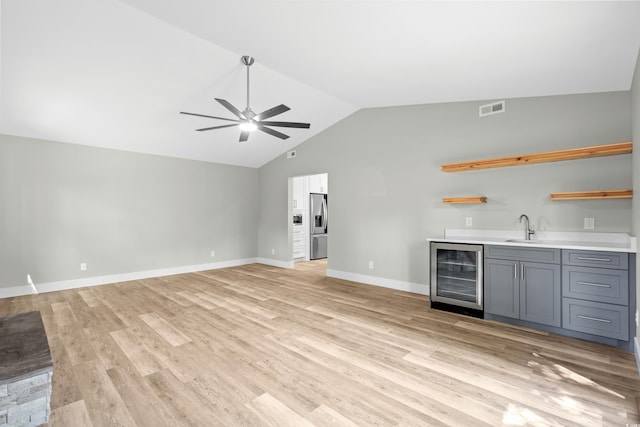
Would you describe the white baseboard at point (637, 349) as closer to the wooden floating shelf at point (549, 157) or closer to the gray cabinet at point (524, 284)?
the gray cabinet at point (524, 284)

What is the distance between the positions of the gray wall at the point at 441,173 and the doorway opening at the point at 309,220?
1034mm

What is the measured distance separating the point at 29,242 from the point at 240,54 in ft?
14.3

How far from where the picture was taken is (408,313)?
143 inches

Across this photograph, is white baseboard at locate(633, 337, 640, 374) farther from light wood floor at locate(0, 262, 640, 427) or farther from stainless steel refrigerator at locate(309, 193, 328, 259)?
stainless steel refrigerator at locate(309, 193, 328, 259)

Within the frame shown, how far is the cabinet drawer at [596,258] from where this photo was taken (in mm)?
2667

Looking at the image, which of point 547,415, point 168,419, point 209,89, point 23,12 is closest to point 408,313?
point 547,415

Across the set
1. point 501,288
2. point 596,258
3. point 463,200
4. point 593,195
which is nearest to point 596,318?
point 596,258

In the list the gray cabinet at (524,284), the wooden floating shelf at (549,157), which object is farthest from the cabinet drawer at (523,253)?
the wooden floating shelf at (549,157)

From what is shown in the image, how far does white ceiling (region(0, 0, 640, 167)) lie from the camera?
224 cm

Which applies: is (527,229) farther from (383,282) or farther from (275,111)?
(275,111)

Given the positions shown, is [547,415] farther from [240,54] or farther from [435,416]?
[240,54]

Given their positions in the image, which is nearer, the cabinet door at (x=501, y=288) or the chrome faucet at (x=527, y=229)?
the cabinet door at (x=501, y=288)

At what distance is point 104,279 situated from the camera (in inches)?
203

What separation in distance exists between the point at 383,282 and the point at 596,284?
270cm
